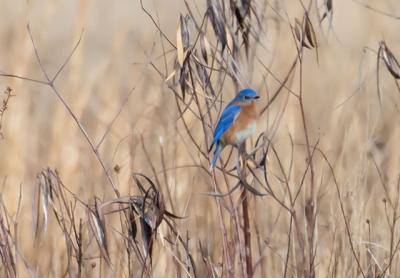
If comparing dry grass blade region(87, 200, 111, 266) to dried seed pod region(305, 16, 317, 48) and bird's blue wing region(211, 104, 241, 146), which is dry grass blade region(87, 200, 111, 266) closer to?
bird's blue wing region(211, 104, 241, 146)

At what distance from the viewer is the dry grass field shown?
2328 millimetres

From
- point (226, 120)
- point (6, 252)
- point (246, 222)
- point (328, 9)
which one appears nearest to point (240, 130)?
point (226, 120)

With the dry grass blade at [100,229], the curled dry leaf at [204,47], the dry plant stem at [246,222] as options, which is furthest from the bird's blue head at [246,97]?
the dry grass blade at [100,229]

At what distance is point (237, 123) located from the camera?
8.86ft

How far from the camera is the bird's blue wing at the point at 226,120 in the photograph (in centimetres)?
271

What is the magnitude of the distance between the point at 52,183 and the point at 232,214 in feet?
1.35

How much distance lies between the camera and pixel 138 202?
223 cm

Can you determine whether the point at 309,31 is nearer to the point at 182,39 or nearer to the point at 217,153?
the point at 182,39

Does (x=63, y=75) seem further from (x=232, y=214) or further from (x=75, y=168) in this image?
(x=232, y=214)

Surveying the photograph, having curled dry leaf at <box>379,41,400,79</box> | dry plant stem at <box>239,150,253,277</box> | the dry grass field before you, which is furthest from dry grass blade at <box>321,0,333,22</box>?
dry plant stem at <box>239,150,253,277</box>

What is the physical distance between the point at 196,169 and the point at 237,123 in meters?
1.09

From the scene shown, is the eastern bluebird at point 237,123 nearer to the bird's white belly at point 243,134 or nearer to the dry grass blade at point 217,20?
the bird's white belly at point 243,134

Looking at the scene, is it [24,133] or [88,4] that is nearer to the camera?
[88,4]

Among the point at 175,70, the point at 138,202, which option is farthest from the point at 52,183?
the point at 175,70
